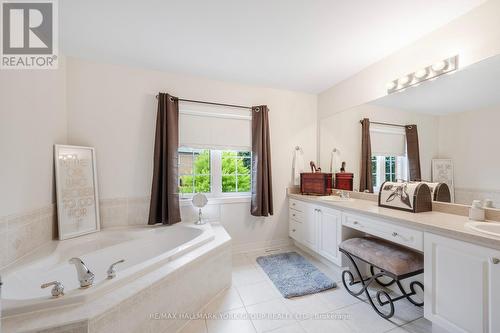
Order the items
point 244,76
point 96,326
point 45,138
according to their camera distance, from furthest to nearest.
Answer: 1. point 244,76
2. point 45,138
3. point 96,326

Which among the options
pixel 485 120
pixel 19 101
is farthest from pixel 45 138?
pixel 485 120

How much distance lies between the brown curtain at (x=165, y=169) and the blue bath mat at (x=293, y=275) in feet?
4.15

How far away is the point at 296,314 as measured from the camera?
1.63m

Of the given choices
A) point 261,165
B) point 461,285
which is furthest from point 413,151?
point 261,165

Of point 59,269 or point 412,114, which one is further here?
point 412,114

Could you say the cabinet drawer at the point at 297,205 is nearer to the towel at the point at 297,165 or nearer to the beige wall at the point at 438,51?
the towel at the point at 297,165

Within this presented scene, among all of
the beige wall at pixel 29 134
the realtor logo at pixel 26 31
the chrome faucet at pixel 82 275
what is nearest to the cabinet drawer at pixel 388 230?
the chrome faucet at pixel 82 275

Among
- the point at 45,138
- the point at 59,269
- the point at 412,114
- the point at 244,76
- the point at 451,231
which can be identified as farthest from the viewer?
the point at 244,76

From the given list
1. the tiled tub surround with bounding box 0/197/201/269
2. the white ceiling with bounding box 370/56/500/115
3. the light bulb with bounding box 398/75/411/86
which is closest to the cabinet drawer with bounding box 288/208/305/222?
the tiled tub surround with bounding box 0/197/201/269

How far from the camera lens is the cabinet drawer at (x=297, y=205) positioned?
2.67 m

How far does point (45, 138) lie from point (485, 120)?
3.62 meters

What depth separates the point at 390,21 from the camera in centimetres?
159

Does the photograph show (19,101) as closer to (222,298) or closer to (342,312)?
(222,298)

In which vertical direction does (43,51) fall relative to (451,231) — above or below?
above
